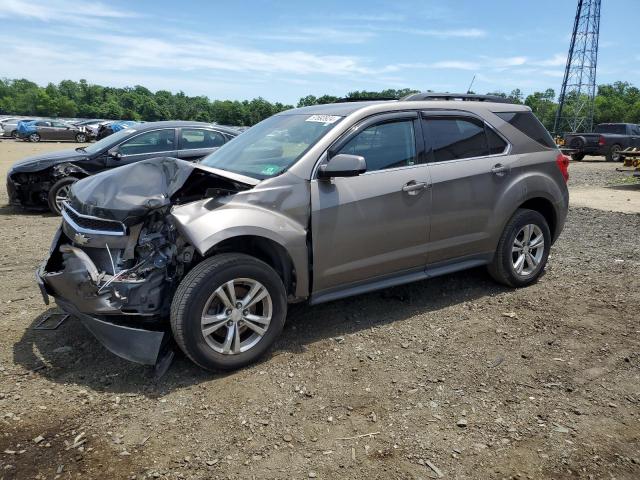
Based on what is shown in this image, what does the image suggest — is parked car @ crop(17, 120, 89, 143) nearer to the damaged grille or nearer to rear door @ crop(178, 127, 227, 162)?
rear door @ crop(178, 127, 227, 162)

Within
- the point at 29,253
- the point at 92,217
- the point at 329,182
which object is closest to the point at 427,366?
the point at 329,182

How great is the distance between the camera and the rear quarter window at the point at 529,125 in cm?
504

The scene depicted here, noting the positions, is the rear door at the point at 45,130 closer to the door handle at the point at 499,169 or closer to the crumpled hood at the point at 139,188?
the crumpled hood at the point at 139,188

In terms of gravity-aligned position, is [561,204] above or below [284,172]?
below

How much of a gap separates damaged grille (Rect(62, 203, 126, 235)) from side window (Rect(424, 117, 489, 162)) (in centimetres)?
269

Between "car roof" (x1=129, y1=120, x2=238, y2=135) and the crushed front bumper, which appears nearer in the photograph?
the crushed front bumper

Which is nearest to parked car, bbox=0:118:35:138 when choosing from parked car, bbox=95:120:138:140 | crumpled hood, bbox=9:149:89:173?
parked car, bbox=95:120:138:140

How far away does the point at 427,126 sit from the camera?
4.47 m

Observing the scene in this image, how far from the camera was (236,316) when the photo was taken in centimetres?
350

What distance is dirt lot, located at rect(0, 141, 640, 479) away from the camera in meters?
2.69

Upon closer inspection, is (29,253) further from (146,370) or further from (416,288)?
(416,288)

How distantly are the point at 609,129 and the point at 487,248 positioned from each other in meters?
24.4

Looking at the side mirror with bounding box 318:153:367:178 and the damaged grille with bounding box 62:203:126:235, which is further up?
the side mirror with bounding box 318:153:367:178

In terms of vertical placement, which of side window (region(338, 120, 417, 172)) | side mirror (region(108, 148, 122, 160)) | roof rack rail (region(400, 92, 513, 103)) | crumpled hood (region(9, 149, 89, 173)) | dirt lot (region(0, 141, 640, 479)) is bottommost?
dirt lot (region(0, 141, 640, 479))
